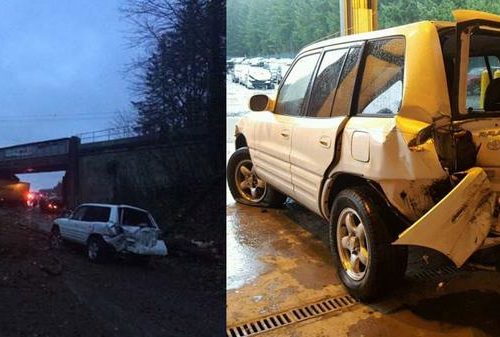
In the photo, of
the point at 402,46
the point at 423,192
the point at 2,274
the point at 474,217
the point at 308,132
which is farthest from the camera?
the point at 308,132

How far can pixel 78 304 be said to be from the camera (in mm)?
1468

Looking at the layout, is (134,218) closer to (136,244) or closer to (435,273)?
(136,244)

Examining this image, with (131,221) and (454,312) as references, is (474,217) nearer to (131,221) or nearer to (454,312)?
(454,312)

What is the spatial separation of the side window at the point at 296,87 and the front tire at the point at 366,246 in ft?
4.11

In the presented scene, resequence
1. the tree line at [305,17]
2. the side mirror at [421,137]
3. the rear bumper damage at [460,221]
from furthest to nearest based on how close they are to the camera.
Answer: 1. the tree line at [305,17]
2. the side mirror at [421,137]
3. the rear bumper damage at [460,221]

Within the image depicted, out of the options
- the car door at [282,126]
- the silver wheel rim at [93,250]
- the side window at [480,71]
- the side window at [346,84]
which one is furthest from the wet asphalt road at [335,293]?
the silver wheel rim at [93,250]

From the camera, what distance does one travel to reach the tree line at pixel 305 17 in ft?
29.0

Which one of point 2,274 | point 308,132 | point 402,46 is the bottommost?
point 2,274

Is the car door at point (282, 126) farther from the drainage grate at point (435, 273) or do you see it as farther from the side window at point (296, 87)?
the drainage grate at point (435, 273)

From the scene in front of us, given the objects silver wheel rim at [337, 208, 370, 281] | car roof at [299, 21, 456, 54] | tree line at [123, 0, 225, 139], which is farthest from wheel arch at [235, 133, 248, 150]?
tree line at [123, 0, 225, 139]

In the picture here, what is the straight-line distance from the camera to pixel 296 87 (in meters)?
4.59

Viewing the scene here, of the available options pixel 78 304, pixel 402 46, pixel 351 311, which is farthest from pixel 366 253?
pixel 78 304

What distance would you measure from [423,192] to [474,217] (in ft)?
1.04

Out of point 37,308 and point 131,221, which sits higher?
point 131,221
